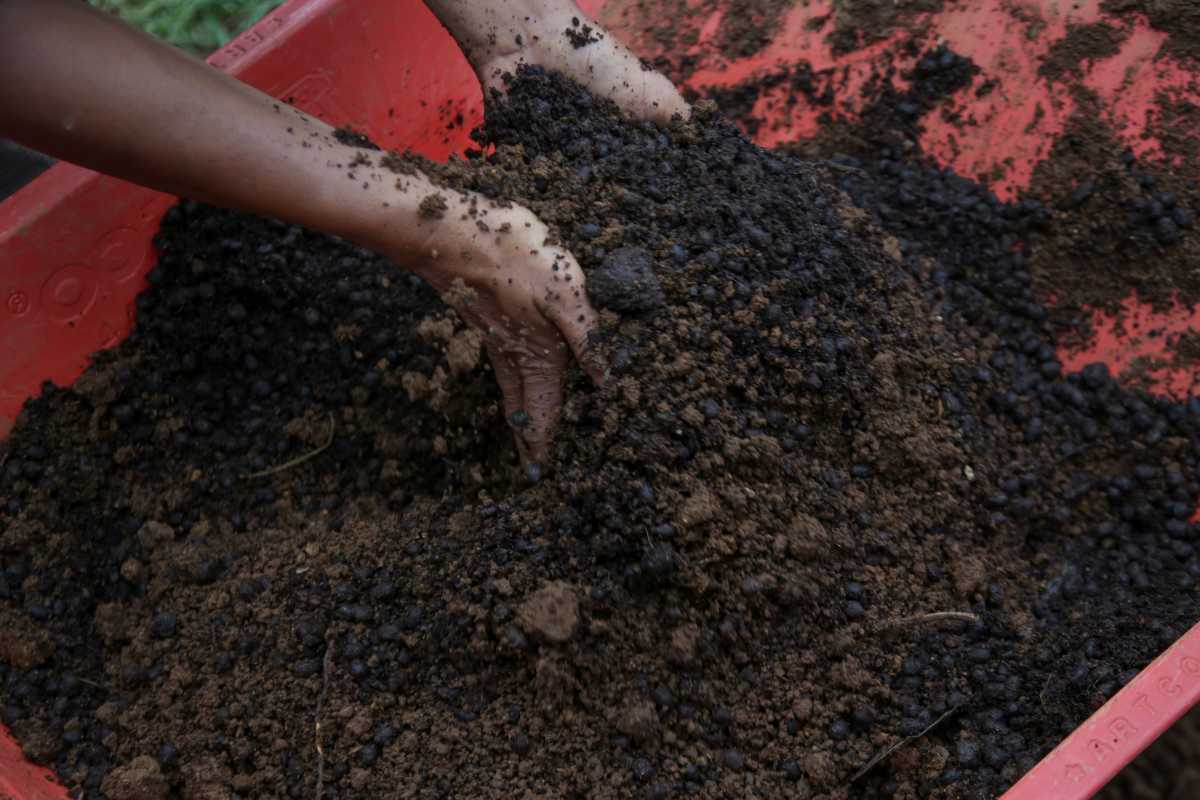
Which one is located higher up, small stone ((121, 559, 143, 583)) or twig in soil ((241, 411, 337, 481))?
twig in soil ((241, 411, 337, 481))

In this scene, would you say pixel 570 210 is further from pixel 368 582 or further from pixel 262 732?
pixel 262 732

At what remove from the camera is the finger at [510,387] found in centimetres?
142

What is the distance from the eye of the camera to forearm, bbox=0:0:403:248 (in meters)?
1.04

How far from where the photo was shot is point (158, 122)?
1.13 meters

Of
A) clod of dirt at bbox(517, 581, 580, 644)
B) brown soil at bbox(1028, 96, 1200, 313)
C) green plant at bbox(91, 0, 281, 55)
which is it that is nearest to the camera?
clod of dirt at bbox(517, 581, 580, 644)

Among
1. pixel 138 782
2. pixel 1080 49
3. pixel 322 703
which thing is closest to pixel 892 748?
pixel 322 703

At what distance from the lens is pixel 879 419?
1489 mm

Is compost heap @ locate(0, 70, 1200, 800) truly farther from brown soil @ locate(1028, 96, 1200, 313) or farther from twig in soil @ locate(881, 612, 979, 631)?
brown soil @ locate(1028, 96, 1200, 313)

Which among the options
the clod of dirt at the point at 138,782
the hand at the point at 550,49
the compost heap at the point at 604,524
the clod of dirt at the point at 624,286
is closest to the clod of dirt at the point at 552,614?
the compost heap at the point at 604,524

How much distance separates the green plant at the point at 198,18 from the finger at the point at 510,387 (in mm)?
1867

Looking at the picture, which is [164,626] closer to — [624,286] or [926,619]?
[624,286]

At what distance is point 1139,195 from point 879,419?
744 millimetres

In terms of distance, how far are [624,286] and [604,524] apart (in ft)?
1.10

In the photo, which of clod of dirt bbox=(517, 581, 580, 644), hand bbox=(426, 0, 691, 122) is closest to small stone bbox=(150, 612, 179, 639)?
clod of dirt bbox=(517, 581, 580, 644)
